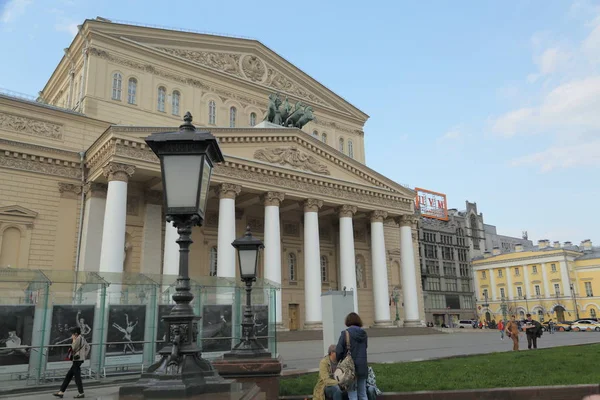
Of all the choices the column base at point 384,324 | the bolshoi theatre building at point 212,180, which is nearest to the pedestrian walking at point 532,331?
the bolshoi theatre building at point 212,180

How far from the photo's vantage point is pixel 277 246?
28.3m

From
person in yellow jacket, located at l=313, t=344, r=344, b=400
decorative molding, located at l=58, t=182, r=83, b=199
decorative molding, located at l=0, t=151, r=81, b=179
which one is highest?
decorative molding, located at l=0, t=151, r=81, b=179

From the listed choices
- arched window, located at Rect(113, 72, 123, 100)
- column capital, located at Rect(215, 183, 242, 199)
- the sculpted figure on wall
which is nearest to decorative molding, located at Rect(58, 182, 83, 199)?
arched window, located at Rect(113, 72, 123, 100)

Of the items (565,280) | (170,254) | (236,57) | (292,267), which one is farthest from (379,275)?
(565,280)

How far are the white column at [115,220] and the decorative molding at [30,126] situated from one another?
454 centimetres

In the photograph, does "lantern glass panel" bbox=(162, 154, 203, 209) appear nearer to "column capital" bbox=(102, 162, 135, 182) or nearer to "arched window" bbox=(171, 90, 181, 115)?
"column capital" bbox=(102, 162, 135, 182)

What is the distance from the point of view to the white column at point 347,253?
31.4m

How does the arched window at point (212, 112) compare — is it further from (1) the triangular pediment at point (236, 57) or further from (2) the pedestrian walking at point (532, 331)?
(2) the pedestrian walking at point (532, 331)

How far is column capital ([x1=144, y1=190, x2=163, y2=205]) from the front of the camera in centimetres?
2842

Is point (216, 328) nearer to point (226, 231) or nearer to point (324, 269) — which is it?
point (226, 231)

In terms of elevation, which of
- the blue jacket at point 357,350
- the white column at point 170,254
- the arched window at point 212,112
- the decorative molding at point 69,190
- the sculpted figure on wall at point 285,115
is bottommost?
the blue jacket at point 357,350

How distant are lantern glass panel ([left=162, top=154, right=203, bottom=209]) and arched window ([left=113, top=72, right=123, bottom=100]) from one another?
2716 cm

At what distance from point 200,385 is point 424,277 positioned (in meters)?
71.1

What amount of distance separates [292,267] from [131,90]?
1602cm
